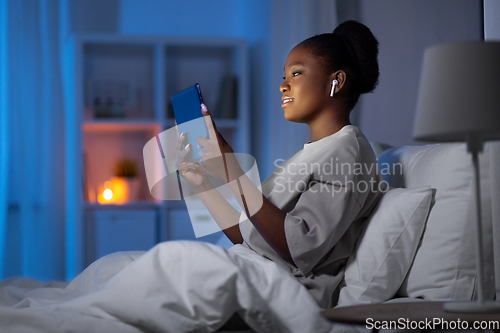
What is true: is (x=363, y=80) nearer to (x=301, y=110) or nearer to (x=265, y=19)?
(x=301, y=110)

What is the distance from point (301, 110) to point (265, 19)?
80.3 inches

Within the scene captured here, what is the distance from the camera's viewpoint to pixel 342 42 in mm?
1444

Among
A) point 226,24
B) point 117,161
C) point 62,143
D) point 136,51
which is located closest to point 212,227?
point 117,161

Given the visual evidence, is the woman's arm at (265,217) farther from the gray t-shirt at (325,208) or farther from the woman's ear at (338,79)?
the woman's ear at (338,79)

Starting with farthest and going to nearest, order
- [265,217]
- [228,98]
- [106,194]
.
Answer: [228,98]
[106,194]
[265,217]

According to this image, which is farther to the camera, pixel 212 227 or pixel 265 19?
pixel 265 19

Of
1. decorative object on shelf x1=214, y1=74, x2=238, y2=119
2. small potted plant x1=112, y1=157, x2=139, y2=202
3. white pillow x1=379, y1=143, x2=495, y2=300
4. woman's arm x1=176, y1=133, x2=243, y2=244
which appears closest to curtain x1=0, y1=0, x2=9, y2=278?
small potted plant x1=112, y1=157, x2=139, y2=202

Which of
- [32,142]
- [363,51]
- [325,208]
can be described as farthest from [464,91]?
[32,142]

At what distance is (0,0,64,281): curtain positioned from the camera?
10.0 ft

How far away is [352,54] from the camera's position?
1429 millimetres

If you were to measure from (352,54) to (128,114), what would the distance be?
2326 millimetres

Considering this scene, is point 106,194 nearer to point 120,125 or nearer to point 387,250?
point 120,125

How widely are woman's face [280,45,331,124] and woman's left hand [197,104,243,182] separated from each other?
29 centimetres

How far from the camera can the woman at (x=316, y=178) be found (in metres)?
1.12
